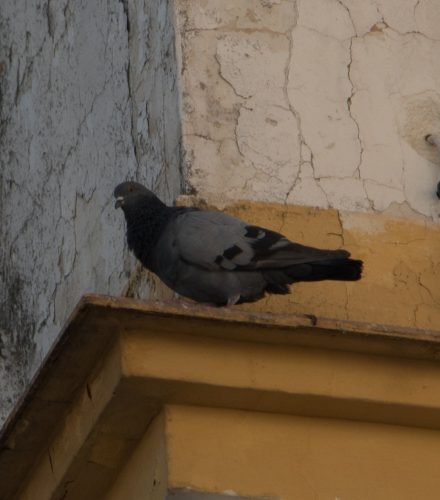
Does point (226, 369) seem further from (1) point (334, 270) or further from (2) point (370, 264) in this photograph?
(2) point (370, 264)

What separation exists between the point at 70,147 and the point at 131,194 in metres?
1.29

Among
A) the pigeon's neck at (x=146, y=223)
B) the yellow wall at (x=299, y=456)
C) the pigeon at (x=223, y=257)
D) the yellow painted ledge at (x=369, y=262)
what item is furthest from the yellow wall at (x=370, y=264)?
the yellow wall at (x=299, y=456)

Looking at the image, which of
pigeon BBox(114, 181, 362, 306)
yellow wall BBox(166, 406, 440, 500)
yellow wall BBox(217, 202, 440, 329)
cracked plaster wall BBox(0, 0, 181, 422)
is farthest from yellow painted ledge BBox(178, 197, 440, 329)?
yellow wall BBox(166, 406, 440, 500)

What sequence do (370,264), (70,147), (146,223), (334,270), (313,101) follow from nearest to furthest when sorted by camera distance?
1. (334,270)
2. (370,264)
3. (146,223)
4. (313,101)
5. (70,147)

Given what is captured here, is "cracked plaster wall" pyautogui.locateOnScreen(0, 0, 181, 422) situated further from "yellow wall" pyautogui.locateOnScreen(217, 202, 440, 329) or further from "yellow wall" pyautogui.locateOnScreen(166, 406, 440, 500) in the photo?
"yellow wall" pyautogui.locateOnScreen(166, 406, 440, 500)

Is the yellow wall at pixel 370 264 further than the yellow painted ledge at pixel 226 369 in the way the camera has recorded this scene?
Yes

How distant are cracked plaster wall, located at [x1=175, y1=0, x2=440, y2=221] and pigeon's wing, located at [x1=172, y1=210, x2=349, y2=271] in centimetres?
17

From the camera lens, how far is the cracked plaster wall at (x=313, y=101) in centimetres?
678

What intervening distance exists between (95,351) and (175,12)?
1735mm

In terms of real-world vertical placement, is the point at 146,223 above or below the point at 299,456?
above

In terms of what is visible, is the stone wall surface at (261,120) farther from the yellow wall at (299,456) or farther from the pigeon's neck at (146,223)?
the yellow wall at (299,456)

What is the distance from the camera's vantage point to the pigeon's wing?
645 centimetres

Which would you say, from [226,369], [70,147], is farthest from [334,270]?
[70,147]

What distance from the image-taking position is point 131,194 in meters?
7.01
